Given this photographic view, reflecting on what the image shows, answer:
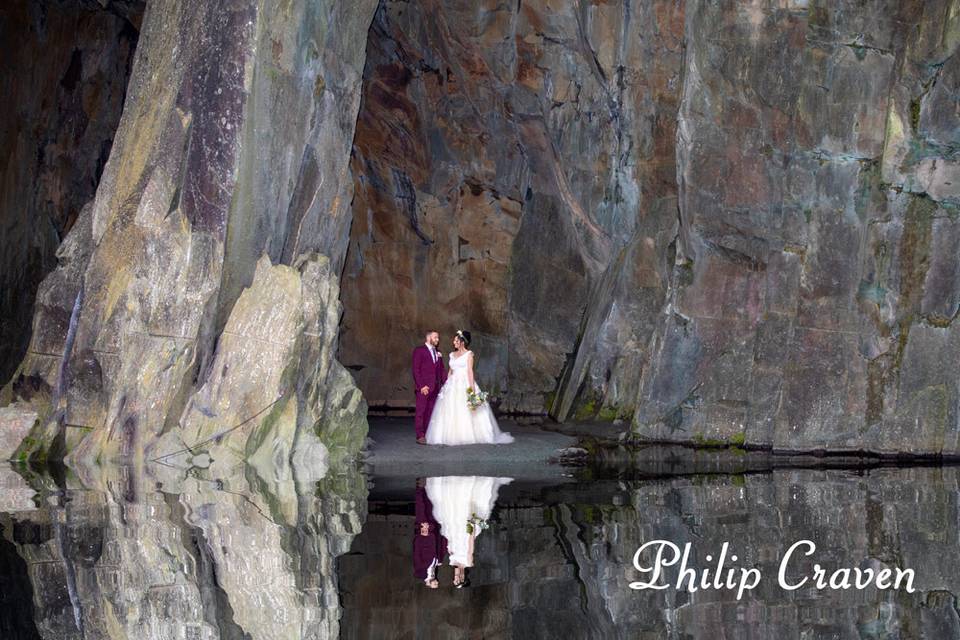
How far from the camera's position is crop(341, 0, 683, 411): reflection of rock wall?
1995 centimetres

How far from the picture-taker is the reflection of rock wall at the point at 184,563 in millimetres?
6211

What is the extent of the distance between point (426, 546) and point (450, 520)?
128cm

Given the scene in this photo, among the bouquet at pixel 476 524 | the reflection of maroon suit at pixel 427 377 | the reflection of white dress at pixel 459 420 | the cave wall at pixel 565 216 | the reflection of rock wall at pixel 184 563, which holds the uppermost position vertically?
the cave wall at pixel 565 216

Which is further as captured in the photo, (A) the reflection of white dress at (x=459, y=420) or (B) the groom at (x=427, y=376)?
(B) the groom at (x=427, y=376)

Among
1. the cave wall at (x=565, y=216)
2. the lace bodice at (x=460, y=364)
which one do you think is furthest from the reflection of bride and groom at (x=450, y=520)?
the lace bodice at (x=460, y=364)

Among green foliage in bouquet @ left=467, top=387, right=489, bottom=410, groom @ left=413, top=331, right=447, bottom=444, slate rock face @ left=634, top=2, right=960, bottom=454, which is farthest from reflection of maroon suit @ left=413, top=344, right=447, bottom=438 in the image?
slate rock face @ left=634, top=2, right=960, bottom=454

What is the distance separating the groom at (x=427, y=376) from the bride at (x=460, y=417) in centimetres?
23

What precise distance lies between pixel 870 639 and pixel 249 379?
9.54m

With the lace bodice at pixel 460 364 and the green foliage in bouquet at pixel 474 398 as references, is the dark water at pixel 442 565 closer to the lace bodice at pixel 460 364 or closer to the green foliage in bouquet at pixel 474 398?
the green foliage in bouquet at pixel 474 398

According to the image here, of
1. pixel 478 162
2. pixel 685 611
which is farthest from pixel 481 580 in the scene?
pixel 478 162

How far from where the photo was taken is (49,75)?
25000 millimetres

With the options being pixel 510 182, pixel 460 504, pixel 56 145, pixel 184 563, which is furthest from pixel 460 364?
pixel 56 145

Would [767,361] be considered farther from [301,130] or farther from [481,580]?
[481,580]

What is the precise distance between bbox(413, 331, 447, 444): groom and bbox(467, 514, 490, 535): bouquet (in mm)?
7837
